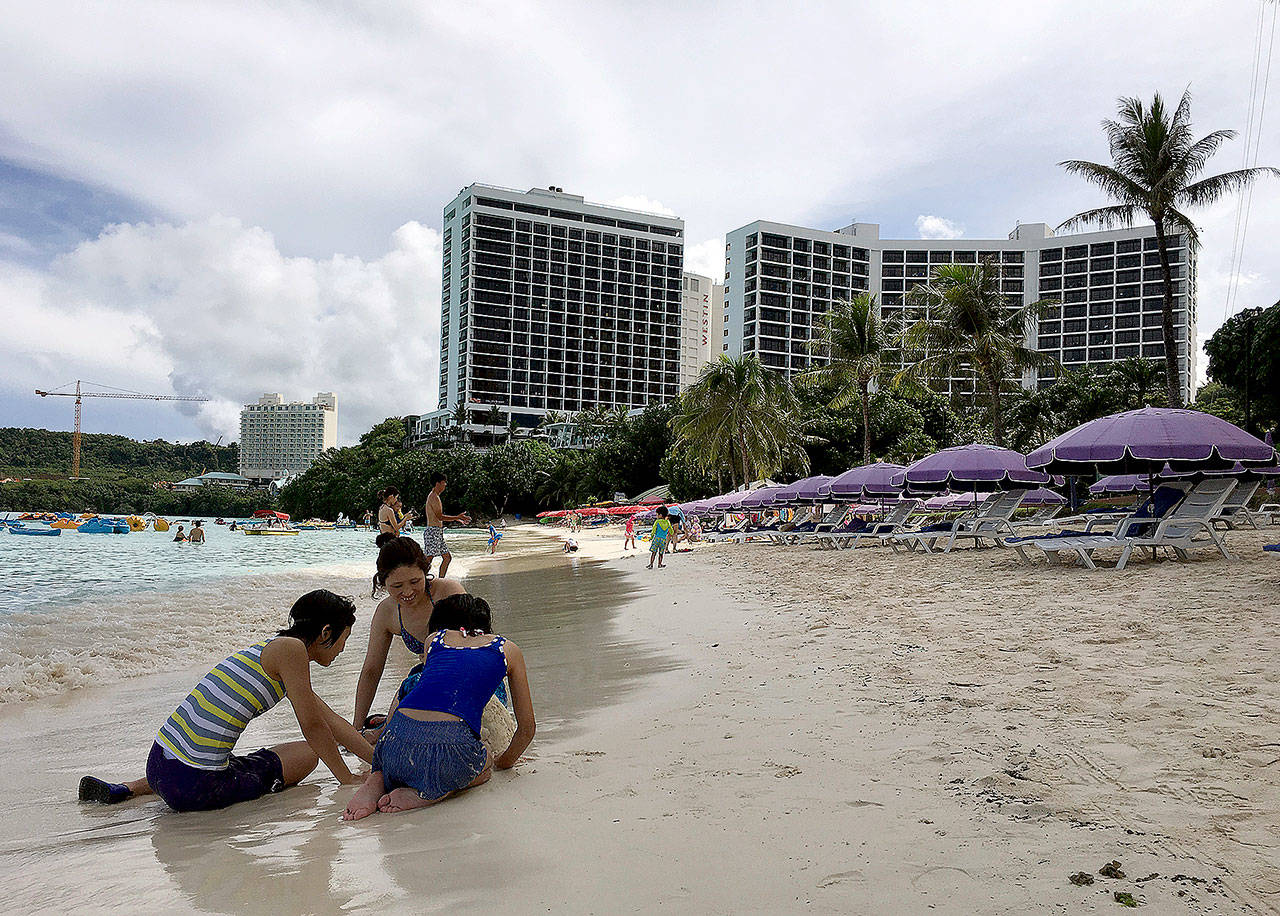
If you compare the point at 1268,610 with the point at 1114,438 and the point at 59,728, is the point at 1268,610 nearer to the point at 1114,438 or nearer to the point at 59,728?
the point at 1114,438

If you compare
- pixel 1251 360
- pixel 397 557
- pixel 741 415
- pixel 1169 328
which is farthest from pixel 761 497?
pixel 397 557

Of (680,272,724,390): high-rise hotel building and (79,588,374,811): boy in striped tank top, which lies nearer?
(79,588,374,811): boy in striped tank top

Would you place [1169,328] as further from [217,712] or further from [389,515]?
[217,712]

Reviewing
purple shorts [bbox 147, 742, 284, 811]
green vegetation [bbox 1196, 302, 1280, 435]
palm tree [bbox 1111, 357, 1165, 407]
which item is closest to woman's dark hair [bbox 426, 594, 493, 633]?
purple shorts [bbox 147, 742, 284, 811]

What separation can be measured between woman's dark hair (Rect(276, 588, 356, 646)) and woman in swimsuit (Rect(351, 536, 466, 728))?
49 cm

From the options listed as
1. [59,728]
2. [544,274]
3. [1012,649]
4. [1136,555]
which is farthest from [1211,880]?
[544,274]

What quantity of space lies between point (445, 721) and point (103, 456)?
386ft

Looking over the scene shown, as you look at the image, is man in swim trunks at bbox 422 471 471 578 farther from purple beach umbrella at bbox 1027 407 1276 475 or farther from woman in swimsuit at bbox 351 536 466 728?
purple beach umbrella at bbox 1027 407 1276 475

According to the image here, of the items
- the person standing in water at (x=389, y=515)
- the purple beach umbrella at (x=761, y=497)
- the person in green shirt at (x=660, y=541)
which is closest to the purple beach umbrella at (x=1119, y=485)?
the purple beach umbrella at (x=761, y=497)

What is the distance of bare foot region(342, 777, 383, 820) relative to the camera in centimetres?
311

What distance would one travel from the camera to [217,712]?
3.35 meters

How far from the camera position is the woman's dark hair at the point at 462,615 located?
3492 millimetres

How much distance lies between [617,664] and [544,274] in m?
109

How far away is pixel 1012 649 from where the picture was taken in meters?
5.56
